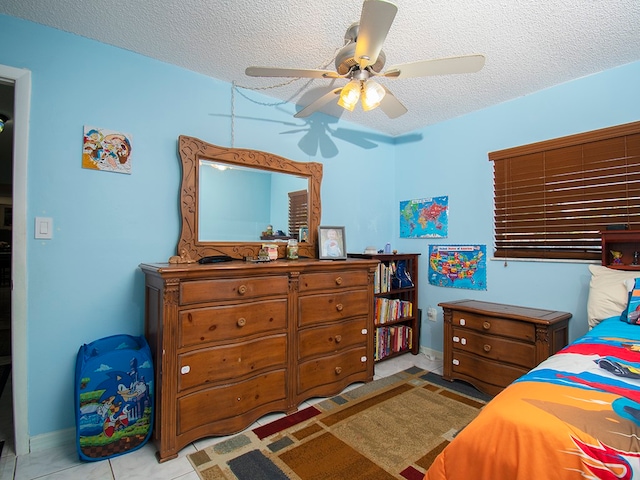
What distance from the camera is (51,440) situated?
1.83m

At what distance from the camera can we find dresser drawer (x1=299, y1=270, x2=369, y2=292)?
2270 millimetres

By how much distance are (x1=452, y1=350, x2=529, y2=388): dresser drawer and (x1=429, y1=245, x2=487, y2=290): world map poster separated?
28.3 inches

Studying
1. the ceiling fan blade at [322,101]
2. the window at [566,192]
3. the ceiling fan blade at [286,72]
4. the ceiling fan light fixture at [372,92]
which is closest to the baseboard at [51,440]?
the ceiling fan blade at [286,72]

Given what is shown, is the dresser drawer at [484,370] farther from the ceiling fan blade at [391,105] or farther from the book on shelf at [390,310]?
the ceiling fan blade at [391,105]

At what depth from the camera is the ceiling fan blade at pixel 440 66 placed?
1512 mm

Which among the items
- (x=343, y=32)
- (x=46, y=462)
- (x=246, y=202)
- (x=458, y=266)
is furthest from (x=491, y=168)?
(x=46, y=462)

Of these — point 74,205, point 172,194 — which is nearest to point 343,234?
point 172,194

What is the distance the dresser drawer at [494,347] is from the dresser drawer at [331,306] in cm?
82

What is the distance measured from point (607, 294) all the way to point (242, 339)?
2.32 m

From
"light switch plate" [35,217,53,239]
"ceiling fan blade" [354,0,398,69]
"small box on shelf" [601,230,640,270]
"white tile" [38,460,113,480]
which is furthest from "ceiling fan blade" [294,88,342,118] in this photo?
"white tile" [38,460,113,480]

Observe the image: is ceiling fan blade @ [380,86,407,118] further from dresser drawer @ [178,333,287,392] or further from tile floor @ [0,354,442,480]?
tile floor @ [0,354,442,480]

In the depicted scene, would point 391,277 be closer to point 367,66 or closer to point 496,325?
point 496,325

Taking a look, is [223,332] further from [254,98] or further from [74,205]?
[254,98]

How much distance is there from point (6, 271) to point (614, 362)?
977 cm
